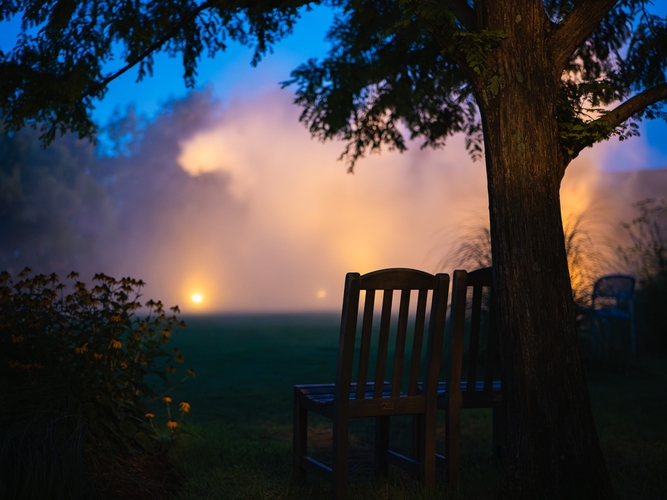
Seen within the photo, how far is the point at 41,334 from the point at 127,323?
1.48 feet

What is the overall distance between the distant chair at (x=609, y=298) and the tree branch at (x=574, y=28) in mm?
4609

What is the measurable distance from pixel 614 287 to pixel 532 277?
205 inches

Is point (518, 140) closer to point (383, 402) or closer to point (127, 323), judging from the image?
point (383, 402)

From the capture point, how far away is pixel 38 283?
11.9 ft

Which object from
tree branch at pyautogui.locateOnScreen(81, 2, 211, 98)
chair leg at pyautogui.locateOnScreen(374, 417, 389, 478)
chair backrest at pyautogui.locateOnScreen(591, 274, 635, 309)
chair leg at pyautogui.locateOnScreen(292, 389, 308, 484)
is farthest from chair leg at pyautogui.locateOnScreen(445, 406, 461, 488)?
chair backrest at pyautogui.locateOnScreen(591, 274, 635, 309)

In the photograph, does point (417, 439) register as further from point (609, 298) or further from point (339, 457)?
point (609, 298)

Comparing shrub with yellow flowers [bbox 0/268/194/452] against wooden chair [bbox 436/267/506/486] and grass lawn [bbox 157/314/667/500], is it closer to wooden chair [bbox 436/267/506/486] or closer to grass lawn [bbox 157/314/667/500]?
grass lawn [bbox 157/314/667/500]

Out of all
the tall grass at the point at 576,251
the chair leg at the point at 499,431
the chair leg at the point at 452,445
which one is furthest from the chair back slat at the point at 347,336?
the tall grass at the point at 576,251

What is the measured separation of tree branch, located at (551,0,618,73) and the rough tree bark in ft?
0.26

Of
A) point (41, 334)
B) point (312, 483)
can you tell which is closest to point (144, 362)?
point (41, 334)

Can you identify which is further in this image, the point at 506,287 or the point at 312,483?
the point at 312,483

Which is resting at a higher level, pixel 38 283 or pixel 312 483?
pixel 38 283

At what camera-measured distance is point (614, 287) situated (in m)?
7.33

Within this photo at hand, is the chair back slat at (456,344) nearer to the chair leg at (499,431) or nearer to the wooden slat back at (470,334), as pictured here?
the wooden slat back at (470,334)
